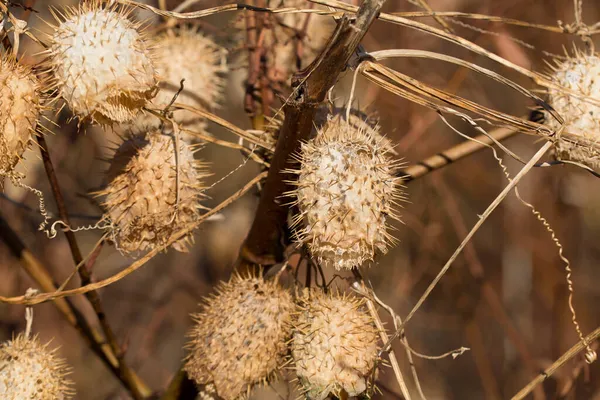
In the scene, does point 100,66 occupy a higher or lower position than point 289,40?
lower

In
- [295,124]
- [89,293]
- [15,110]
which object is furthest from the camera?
[89,293]

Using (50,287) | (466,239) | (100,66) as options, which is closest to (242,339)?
(466,239)

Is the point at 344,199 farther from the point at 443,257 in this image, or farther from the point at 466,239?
the point at 443,257

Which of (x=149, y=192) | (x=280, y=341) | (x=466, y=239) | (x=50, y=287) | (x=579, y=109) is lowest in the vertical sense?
(x=50, y=287)

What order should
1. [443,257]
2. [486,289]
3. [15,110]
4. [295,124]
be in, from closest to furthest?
1. [15,110]
2. [295,124]
3. [486,289]
4. [443,257]

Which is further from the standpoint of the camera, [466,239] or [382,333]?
[382,333]

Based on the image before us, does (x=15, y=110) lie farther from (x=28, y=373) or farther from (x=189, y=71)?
(x=189, y=71)

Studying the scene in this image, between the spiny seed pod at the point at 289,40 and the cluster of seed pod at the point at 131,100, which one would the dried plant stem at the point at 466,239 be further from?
the spiny seed pod at the point at 289,40
